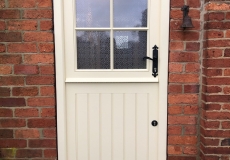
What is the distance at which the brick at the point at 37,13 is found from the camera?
2082mm

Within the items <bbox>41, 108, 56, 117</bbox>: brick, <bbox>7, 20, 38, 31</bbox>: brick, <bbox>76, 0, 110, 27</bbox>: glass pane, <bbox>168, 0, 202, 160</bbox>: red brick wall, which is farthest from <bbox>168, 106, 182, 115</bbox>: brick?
<bbox>7, 20, 38, 31</bbox>: brick

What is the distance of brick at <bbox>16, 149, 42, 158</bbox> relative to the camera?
7.29 feet

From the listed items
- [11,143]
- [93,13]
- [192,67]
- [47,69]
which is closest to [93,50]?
[93,13]

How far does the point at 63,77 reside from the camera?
2162 millimetres

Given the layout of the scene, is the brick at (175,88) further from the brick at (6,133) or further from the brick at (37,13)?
the brick at (6,133)

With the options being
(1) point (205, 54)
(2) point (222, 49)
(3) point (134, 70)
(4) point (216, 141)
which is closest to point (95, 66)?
(3) point (134, 70)

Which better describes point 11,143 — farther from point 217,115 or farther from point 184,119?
point 217,115

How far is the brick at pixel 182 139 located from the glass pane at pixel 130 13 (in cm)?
105

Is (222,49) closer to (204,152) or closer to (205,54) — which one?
(205,54)

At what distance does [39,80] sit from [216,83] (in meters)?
1.51

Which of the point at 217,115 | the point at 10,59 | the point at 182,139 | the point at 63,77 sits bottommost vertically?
the point at 182,139

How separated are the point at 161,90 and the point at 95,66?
0.63 meters

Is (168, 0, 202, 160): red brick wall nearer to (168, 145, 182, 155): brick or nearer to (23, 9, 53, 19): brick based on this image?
(168, 145, 182, 155): brick

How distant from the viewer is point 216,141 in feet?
6.82
